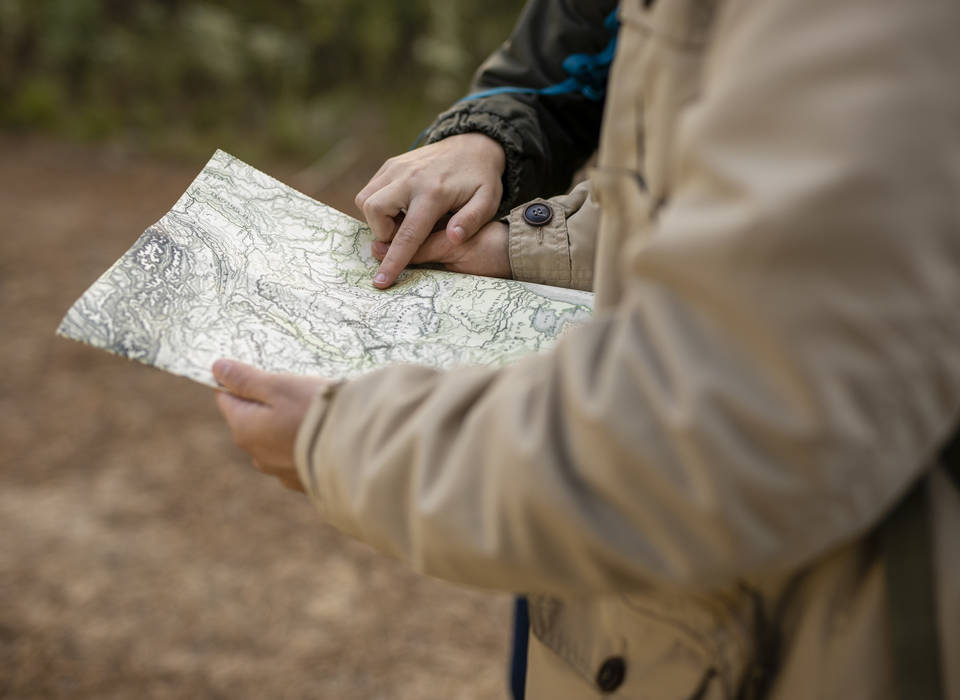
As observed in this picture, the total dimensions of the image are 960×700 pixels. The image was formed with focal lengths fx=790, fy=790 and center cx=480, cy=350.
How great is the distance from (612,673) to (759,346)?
0.48 m

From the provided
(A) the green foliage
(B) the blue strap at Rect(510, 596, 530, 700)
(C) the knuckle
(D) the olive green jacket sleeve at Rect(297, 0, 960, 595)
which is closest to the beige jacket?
(D) the olive green jacket sleeve at Rect(297, 0, 960, 595)

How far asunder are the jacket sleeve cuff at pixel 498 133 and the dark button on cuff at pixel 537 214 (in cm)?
11

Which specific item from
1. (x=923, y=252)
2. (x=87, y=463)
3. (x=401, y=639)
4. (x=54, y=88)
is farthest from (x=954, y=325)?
(x=54, y=88)

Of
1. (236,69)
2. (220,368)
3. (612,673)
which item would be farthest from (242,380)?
(236,69)

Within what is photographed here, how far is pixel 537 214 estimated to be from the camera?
135 centimetres

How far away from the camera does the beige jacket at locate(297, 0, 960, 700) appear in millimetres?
581

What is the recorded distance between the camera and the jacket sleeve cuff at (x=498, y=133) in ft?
4.73

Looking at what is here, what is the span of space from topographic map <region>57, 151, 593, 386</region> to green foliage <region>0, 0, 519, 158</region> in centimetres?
487

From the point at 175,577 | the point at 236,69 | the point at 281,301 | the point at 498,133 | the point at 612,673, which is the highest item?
the point at 498,133

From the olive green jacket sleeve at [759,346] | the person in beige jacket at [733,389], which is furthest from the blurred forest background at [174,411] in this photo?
the olive green jacket sleeve at [759,346]

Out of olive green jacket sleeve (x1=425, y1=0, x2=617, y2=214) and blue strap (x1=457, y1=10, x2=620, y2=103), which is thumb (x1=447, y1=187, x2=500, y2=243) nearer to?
olive green jacket sleeve (x1=425, y1=0, x2=617, y2=214)

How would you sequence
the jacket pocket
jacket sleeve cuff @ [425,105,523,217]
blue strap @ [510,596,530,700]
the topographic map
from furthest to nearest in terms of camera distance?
jacket sleeve cuff @ [425,105,523,217], blue strap @ [510,596,530,700], the topographic map, the jacket pocket

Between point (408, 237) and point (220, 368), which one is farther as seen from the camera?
point (408, 237)

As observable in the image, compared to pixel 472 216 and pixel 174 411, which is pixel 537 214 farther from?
pixel 174 411
